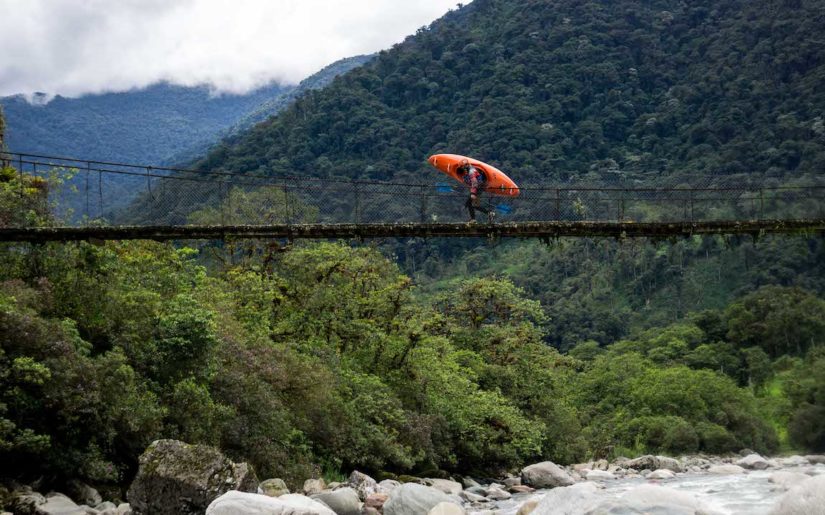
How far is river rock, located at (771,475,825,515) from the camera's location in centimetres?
897

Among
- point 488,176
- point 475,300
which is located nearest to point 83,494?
point 488,176

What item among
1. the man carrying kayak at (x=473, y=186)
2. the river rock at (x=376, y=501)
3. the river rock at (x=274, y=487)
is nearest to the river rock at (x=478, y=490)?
the river rock at (x=376, y=501)

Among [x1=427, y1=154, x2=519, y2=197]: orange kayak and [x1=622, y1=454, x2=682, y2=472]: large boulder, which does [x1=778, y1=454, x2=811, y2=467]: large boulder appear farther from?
[x1=427, y1=154, x2=519, y2=197]: orange kayak

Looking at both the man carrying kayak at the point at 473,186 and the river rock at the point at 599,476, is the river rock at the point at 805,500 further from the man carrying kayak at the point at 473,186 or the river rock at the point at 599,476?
the river rock at the point at 599,476

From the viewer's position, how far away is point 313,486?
17469 mm

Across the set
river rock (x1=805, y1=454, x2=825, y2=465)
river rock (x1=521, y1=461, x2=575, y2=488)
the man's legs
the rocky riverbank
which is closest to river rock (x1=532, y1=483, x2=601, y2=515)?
the rocky riverbank

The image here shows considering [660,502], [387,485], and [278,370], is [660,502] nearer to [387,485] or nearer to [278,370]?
[387,485]

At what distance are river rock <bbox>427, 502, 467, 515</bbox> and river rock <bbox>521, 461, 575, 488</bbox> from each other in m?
11.9

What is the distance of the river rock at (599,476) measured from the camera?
2711cm

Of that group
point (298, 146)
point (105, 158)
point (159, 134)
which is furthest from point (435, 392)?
point (159, 134)

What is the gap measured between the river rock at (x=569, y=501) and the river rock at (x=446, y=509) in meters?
1.73

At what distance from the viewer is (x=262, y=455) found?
17531mm

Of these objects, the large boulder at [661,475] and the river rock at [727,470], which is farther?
the river rock at [727,470]

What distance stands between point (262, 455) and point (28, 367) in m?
5.17
